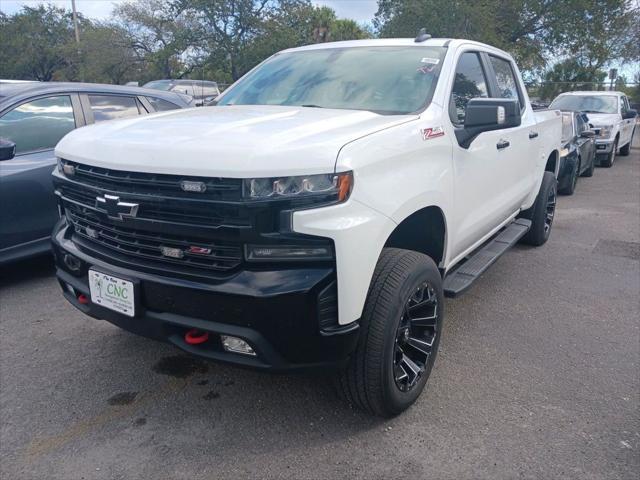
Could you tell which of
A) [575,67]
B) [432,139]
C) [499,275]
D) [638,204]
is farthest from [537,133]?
[575,67]

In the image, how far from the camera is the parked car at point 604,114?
12562mm

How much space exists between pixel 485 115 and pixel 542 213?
296cm

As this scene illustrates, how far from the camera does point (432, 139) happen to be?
9.68 ft

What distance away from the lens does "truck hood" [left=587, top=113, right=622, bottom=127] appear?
12.5m

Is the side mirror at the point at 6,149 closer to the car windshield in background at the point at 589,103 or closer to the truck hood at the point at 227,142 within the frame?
the truck hood at the point at 227,142

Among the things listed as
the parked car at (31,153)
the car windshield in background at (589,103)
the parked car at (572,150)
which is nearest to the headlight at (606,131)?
the car windshield in background at (589,103)

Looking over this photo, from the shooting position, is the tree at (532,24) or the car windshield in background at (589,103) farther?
the tree at (532,24)

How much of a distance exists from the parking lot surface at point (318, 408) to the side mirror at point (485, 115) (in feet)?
4.65

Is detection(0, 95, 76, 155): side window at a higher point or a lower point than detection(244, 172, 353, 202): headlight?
higher

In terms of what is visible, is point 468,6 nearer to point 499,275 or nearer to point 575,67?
point 575,67

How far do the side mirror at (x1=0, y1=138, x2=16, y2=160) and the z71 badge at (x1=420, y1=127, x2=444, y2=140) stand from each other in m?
3.27

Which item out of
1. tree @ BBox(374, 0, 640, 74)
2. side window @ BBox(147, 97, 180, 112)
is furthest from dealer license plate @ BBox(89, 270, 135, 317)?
tree @ BBox(374, 0, 640, 74)

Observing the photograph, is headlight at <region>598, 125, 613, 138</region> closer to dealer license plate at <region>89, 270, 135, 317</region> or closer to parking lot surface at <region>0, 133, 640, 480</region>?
parking lot surface at <region>0, 133, 640, 480</region>

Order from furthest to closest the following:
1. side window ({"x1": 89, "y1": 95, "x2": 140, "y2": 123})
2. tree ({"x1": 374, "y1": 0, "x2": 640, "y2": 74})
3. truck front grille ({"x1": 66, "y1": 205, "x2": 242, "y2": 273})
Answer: tree ({"x1": 374, "y1": 0, "x2": 640, "y2": 74}) < side window ({"x1": 89, "y1": 95, "x2": 140, "y2": 123}) < truck front grille ({"x1": 66, "y1": 205, "x2": 242, "y2": 273})
